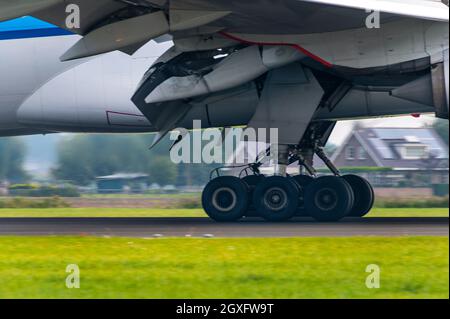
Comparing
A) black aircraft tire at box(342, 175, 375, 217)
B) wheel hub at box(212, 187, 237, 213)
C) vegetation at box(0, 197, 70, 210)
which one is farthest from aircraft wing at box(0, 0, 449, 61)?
vegetation at box(0, 197, 70, 210)

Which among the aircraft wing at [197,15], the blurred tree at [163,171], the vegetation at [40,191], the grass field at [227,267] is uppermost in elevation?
the aircraft wing at [197,15]

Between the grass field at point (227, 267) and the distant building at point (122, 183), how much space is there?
14436 mm

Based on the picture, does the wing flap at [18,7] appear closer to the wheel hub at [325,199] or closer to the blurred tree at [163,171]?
the wheel hub at [325,199]

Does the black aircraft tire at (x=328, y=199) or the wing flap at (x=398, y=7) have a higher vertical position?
the wing flap at (x=398, y=7)

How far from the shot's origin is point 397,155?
30.4 meters

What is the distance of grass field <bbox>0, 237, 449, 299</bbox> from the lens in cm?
1017

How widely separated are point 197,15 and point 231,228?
3844mm

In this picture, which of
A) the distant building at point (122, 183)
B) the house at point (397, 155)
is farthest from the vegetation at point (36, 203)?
the house at point (397, 155)

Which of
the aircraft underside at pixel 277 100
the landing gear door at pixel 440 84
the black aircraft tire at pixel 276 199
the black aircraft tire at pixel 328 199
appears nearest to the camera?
the landing gear door at pixel 440 84

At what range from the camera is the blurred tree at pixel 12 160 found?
2872cm

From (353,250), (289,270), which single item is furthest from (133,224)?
(289,270)

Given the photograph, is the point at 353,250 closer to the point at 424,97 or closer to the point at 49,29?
the point at 424,97

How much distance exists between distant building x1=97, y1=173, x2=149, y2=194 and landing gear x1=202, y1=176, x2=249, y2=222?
9.28 metres
